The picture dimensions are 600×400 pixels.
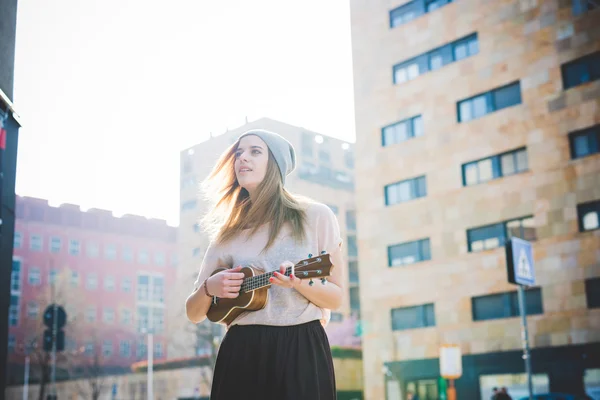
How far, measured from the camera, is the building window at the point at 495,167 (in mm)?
34125

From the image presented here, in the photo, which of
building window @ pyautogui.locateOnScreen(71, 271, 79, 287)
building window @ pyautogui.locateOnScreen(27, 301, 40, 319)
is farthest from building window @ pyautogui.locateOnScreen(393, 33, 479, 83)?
building window @ pyautogui.locateOnScreen(71, 271, 79, 287)

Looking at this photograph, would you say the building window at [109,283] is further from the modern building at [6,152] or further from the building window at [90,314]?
the modern building at [6,152]

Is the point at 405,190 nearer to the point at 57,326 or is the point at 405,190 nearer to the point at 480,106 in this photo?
the point at 480,106

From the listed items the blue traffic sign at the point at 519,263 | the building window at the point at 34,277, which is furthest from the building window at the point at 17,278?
the blue traffic sign at the point at 519,263

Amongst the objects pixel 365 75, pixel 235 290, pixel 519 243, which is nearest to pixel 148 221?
pixel 365 75

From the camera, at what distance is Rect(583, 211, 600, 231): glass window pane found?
31031 millimetres

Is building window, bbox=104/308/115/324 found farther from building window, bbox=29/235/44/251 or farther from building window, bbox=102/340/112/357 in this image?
building window, bbox=29/235/44/251

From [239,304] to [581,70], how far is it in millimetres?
32834

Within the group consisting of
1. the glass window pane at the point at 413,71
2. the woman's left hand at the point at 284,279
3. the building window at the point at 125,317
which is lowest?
the woman's left hand at the point at 284,279

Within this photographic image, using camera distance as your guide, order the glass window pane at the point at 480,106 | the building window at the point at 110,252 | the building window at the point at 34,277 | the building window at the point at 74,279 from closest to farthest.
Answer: the glass window pane at the point at 480,106, the building window at the point at 34,277, the building window at the point at 74,279, the building window at the point at 110,252

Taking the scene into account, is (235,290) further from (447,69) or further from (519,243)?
(447,69)

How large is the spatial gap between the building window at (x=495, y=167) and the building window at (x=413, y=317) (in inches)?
266

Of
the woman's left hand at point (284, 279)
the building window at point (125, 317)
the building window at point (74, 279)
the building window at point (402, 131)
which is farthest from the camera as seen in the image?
the building window at point (125, 317)

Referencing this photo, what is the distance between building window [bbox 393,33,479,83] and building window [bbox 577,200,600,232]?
10056 millimetres
